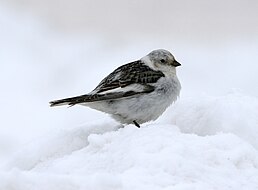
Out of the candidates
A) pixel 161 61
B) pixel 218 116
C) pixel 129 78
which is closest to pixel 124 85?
pixel 129 78

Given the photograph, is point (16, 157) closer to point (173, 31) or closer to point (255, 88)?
point (255, 88)

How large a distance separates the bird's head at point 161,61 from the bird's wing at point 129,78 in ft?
0.26

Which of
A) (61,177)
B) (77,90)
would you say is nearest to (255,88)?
(77,90)

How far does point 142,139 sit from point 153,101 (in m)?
1.65

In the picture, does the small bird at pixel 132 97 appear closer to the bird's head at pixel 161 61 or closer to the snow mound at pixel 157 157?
the bird's head at pixel 161 61

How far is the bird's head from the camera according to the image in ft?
20.6

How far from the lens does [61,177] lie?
366 cm

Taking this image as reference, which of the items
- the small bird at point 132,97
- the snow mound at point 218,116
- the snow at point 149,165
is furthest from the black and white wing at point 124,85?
the snow at point 149,165

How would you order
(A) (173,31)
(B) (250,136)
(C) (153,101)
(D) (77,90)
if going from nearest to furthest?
(B) (250,136), (C) (153,101), (D) (77,90), (A) (173,31)

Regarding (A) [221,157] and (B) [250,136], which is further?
(B) [250,136]

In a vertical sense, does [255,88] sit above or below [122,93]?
below

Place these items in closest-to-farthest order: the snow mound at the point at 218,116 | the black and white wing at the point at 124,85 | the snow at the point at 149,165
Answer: the snow at the point at 149,165 → the snow mound at the point at 218,116 → the black and white wing at the point at 124,85

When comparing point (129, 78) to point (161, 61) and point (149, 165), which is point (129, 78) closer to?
point (161, 61)

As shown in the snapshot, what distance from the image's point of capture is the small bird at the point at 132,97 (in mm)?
5848
